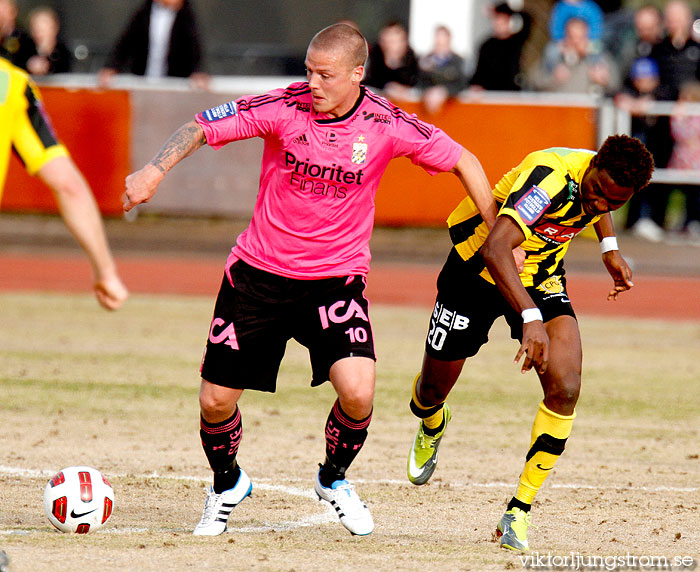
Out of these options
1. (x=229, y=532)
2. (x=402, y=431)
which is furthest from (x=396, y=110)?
(x=402, y=431)

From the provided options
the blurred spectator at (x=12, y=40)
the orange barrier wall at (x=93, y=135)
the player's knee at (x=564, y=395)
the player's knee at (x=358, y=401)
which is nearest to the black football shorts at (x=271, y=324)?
the player's knee at (x=358, y=401)

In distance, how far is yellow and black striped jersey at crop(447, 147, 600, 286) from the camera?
6266 millimetres

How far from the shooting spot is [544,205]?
A: 20.6 ft

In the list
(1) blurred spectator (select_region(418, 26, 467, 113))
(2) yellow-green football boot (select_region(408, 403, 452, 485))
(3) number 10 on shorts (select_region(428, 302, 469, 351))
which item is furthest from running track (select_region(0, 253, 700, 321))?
(3) number 10 on shorts (select_region(428, 302, 469, 351))

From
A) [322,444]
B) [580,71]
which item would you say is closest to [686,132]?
[580,71]

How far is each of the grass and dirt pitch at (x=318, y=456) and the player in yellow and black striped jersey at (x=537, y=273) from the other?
51cm

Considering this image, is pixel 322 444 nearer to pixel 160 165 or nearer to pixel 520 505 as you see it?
pixel 520 505

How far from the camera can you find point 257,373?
6211 millimetres

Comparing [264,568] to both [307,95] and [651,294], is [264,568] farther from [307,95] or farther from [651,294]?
[651,294]

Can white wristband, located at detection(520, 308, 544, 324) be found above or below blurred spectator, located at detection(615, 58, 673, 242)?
above

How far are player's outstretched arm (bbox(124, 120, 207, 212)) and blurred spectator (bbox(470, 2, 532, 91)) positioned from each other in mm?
11926

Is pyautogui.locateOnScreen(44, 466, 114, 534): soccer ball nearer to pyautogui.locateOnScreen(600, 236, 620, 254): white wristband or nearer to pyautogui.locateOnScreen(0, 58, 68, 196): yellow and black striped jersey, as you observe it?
pyautogui.locateOnScreen(0, 58, 68, 196): yellow and black striped jersey

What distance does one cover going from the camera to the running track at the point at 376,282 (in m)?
15.4

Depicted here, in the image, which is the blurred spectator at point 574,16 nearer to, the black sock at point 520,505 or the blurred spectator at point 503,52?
the blurred spectator at point 503,52
